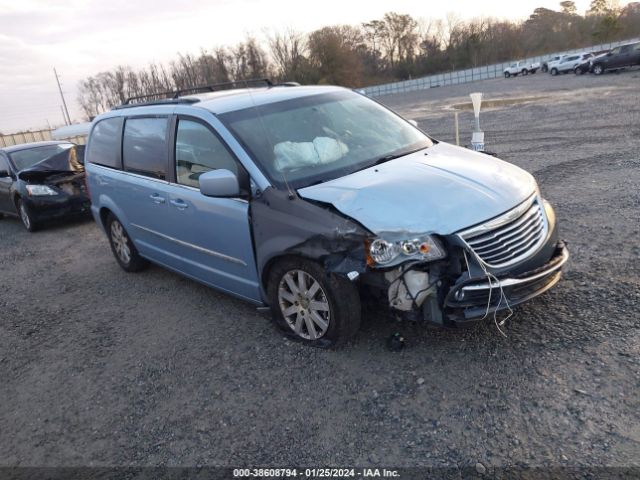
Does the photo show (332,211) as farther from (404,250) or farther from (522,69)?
(522,69)

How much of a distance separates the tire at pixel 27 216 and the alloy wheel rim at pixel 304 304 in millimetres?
7836

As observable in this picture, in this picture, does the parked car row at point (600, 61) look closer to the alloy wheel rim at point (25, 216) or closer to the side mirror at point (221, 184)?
the alloy wheel rim at point (25, 216)

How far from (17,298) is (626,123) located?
1248 cm

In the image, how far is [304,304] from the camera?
12.6ft

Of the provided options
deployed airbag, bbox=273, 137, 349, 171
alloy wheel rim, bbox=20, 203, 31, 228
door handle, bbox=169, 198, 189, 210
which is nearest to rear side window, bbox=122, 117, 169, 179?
door handle, bbox=169, 198, 189, 210

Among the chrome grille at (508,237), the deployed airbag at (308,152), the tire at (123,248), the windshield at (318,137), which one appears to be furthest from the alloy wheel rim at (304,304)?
the tire at (123,248)

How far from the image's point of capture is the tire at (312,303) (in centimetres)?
355

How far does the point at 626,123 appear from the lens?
11.8 metres

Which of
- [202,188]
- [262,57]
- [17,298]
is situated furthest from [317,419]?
[262,57]

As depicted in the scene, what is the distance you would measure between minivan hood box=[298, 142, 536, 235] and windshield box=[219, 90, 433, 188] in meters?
0.21

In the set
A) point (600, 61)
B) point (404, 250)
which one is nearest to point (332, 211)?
point (404, 250)

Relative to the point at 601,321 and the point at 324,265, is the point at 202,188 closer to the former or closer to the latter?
the point at 324,265

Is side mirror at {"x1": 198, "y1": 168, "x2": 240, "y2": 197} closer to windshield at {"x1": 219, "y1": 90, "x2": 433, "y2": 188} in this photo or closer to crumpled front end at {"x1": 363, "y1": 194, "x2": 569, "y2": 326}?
windshield at {"x1": 219, "y1": 90, "x2": 433, "y2": 188}

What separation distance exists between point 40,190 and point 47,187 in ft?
0.44
